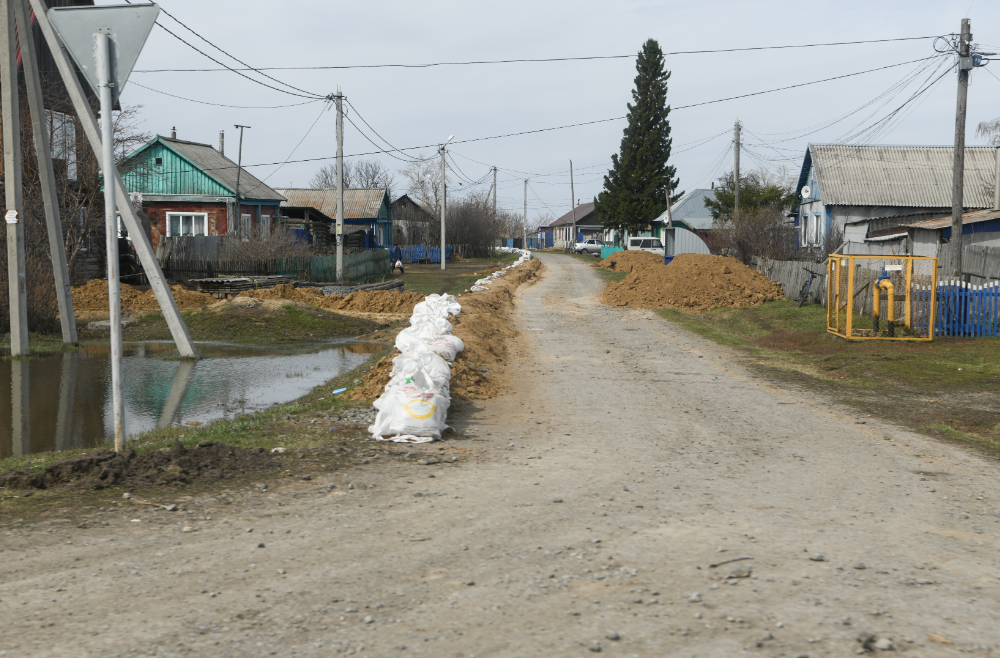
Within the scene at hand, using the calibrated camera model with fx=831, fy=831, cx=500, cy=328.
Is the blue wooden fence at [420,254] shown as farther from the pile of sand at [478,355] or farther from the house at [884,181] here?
the pile of sand at [478,355]

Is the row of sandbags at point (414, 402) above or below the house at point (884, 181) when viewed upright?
below

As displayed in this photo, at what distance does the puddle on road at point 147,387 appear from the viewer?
30.5 ft

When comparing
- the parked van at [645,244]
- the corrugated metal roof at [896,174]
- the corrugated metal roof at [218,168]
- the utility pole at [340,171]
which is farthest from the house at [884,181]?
the corrugated metal roof at [218,168]

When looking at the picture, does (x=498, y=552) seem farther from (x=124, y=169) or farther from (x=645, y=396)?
(x=124, y=169)

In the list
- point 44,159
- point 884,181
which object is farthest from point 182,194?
point 884,181

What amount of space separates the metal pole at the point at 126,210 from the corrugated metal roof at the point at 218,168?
23.4 m

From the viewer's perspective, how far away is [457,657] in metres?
3.38

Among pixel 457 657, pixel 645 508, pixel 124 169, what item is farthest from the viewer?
pixel 124 169

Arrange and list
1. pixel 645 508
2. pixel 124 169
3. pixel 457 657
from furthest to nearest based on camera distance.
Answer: pixel 124 169
pixel 645 508
pixel 457 657

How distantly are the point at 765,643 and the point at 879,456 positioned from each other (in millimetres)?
4555

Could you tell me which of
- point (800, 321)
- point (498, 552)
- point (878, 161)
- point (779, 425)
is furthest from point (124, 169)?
point (878, 161)

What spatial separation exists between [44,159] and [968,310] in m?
17.6

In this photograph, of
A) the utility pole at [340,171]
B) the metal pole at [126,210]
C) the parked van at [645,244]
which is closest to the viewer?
the metal pole at [126,210]

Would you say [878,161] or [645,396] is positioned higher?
[878,161]
